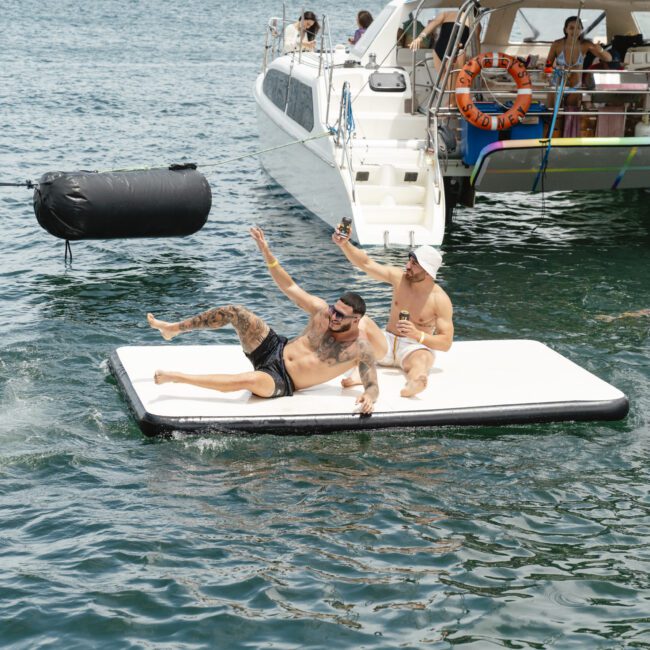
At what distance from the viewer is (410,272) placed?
1019 centimetres

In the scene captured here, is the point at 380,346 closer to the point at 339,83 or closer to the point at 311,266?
the point at 311,266

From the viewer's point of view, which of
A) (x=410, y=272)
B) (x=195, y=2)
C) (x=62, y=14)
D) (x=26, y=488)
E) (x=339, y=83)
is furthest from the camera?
(x=195, y=2)

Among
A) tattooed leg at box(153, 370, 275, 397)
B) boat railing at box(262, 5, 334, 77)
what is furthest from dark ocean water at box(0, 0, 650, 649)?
boat railing at box(262, 5, 334, 77)

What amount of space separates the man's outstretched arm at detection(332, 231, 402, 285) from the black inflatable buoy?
4.48 m

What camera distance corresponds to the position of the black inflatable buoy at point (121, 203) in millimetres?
13773

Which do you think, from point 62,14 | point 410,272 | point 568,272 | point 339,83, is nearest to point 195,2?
point 62,14

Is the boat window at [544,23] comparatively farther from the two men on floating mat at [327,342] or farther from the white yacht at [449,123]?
the two men on floating mat at [327,342]

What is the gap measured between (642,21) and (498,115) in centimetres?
492

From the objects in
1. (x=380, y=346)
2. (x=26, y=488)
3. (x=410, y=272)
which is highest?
(x=410, y=272)

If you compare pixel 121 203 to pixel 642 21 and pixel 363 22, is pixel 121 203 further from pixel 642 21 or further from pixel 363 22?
pixel 642 21

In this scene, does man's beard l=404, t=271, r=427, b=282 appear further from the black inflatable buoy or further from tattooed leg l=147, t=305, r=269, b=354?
the black inflatable buoy

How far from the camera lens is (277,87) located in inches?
784

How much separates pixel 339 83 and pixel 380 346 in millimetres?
7942

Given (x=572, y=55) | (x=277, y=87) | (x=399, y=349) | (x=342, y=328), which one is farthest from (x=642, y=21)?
(x=342, y=328)
